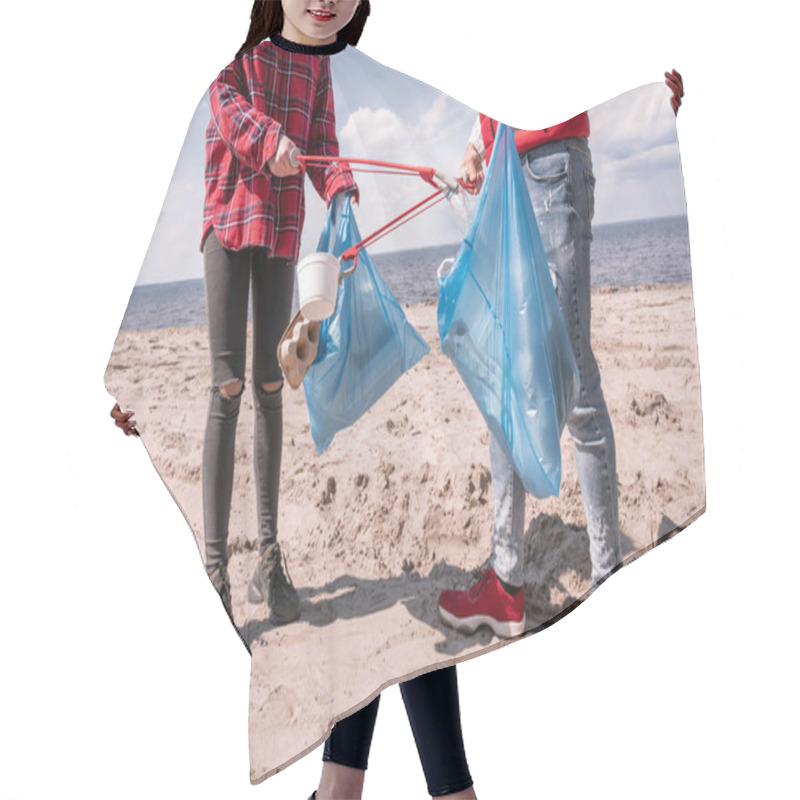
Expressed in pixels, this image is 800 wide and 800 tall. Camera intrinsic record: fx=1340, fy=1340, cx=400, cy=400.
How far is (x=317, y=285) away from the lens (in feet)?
8.63

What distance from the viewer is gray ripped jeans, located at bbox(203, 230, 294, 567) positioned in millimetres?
2658

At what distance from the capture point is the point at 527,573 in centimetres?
268

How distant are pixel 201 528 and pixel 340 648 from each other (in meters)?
0.37

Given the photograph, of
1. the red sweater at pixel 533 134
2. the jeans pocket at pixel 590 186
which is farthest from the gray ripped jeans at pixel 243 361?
the jeans pocket at pixel 590 186

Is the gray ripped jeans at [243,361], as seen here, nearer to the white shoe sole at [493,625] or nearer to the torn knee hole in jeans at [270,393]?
the torn knee hole in jeans at [270,393]

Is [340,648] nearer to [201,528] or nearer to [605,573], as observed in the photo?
[201,528]

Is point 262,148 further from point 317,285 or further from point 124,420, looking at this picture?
point 124,420

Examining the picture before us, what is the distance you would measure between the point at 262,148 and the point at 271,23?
0.96 ft

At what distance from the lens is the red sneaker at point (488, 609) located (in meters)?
2.66

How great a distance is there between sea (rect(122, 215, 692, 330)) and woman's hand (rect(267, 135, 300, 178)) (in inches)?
9.4

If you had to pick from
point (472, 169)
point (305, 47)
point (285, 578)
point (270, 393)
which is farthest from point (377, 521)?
point (305, 47)

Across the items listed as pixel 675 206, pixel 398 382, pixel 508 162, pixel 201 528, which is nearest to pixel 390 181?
pixel 508 162

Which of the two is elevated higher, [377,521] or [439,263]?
[439,263]

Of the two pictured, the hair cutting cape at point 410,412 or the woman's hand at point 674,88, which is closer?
the hair cutting cape at point 410,412
